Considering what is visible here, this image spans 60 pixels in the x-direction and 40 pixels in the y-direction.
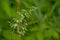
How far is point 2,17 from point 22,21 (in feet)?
1.62

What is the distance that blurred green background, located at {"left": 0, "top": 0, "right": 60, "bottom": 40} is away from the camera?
1961 mm

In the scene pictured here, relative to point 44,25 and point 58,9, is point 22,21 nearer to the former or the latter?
point 44,25

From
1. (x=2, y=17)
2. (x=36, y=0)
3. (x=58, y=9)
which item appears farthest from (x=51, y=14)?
(x=2, y=17)

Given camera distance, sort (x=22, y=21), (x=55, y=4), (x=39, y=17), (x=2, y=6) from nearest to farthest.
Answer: (x=22, y=21)
(x=2, y=6)
(x=39, y=17)
(x=55, y=4)

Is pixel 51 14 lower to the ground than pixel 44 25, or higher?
higher

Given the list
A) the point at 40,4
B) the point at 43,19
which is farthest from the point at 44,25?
the point at 40,4

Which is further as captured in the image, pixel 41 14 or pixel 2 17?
pixel 41 14

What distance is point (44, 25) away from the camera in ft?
7.08

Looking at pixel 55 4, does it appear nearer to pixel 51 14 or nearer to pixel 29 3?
pixel 51 14

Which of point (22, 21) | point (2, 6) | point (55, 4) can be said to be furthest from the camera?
point (55, 4)

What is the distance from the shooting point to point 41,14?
2215mm

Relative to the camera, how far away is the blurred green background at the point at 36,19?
196 centimetres

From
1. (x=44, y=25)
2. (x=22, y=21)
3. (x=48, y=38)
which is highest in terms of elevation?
(x=44, y=25)

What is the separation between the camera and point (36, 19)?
2139 mm
